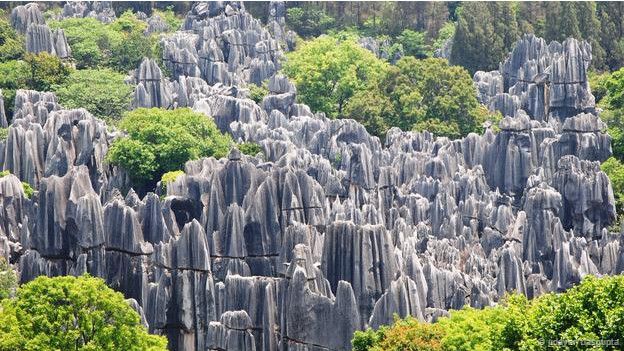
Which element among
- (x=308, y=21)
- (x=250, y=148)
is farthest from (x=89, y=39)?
(x=250, y=148)

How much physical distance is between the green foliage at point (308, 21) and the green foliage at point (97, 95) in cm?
3012

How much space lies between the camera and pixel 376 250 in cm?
5041

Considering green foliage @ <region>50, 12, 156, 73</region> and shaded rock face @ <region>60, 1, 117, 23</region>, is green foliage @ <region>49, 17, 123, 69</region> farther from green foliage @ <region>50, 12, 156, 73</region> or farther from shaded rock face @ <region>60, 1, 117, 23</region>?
shaded rock face @ <region>60, 1, 117, 23</region>

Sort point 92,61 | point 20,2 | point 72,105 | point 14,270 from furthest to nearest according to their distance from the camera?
point 20,2 < point 92,61 < point 72,105 < point 14,270

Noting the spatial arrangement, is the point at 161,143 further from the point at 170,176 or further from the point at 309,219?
the point at 309,219

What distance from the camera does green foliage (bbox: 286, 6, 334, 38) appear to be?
10825 centimetres

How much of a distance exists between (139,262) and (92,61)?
36.2 metres

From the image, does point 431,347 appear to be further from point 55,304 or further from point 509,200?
point 509,200

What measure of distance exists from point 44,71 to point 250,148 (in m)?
16.3

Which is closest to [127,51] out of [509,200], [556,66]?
[556,66]

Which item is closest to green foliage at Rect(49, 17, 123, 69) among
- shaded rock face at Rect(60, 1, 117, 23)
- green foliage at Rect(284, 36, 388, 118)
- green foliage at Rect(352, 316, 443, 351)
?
shaded rock face at Rect(60, 1, 117, 23)

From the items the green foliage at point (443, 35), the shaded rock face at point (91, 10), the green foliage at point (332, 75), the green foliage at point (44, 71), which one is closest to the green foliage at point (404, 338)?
the green foliage at point (44, 71)

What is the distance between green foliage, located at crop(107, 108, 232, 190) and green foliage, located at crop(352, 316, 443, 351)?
23.6 meters

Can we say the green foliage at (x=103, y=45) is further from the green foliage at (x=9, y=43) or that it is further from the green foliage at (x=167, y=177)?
the green foliage at (x=167, y=177)
